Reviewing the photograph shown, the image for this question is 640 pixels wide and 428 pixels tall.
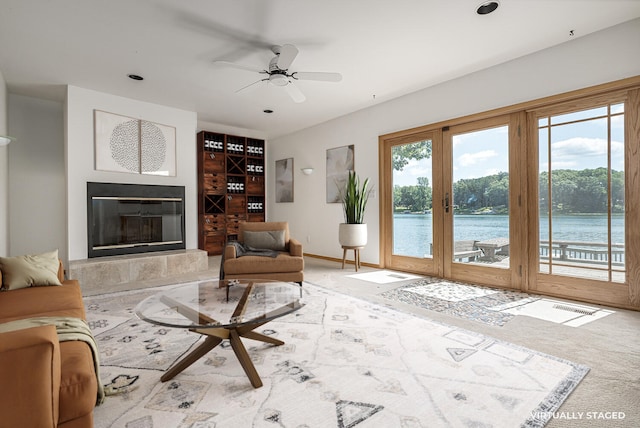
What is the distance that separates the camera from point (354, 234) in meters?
4.96

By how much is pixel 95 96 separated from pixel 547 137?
5.84 m

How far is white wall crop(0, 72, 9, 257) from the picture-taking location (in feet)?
13.1

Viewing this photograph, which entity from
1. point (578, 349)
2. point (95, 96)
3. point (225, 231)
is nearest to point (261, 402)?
point (578, 349)

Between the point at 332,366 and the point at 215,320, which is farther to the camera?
the point at 332,366

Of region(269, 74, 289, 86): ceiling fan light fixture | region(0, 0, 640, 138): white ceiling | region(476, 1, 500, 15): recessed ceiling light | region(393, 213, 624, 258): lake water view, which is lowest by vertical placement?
region(393, 213, 624, 258): lake water view

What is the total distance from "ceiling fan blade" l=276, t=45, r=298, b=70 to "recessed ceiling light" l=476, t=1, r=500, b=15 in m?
1.60

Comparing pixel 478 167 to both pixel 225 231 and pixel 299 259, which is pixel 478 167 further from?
pixel 225 231

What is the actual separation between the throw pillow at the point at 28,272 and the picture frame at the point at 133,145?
7.67 ft

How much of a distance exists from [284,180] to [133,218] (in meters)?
3.24

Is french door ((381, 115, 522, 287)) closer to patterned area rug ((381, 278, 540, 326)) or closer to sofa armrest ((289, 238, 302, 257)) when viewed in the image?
patterned area rug ((381, 278, 540, 326))

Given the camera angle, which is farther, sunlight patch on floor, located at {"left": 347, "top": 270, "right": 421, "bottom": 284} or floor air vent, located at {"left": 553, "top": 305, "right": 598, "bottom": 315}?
sunlight patch on floor, located at {"left": 347, "top": 270, "right": 421, "bottom": 284}

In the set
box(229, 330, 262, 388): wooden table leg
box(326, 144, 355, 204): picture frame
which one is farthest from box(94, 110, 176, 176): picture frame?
box(229, 330, 262, 388): wooden table leg

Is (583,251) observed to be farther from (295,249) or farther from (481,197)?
(295,249)

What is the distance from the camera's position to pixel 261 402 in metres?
1.60
